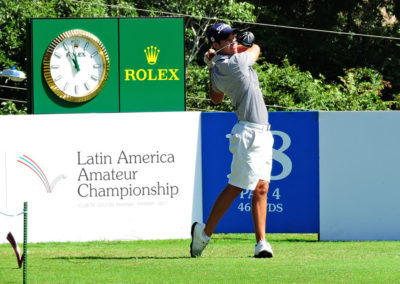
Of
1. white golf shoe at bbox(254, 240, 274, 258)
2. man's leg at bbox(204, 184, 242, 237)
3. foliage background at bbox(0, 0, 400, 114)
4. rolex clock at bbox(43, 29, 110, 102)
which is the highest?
foliage background at bbox(0, 0, 400, 114)

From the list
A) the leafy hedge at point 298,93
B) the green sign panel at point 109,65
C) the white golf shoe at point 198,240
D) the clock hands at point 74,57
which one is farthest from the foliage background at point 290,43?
the white golf shoe at point 198,240

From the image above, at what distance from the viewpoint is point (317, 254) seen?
704 cm

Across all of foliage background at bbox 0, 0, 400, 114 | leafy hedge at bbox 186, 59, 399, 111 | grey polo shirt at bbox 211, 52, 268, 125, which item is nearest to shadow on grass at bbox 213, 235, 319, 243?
grey polo shirt at bbox 211, 52, 268, 125

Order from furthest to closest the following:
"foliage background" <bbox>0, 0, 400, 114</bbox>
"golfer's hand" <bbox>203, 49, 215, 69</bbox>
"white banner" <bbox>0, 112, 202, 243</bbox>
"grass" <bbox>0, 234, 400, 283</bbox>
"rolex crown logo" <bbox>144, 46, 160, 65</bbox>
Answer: "foliage background" <bbox>0, 0, 400, 114</bbox>
"rolex crown logo" <bbox>144, 46, 160, 65</bbox>
"white banner" <bbox>0, 112, 202, 243</bbox>
"golfer's hand" <bbox>203, 49, 215, 69</bbox>
"grass" <bbox>0, 234, 400, 283</bbox>

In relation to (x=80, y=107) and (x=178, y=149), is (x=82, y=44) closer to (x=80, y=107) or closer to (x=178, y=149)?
(x=80, y=107)

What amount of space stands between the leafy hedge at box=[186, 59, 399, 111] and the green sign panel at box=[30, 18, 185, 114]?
11048 mm

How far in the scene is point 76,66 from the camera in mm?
11797

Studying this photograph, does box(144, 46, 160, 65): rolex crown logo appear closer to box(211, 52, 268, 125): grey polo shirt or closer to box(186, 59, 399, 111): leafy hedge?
box(211, 52, 268, 125): grey polo shirt

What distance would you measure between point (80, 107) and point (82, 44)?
856 mm

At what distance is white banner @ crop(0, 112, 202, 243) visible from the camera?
29.3 ft

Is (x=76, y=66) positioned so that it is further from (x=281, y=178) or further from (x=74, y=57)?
(x=281, y=178)

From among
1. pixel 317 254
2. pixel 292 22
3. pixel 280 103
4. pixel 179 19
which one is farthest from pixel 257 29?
pixel 317 254

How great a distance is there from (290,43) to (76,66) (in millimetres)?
20363

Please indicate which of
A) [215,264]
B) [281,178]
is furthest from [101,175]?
[215,264]
